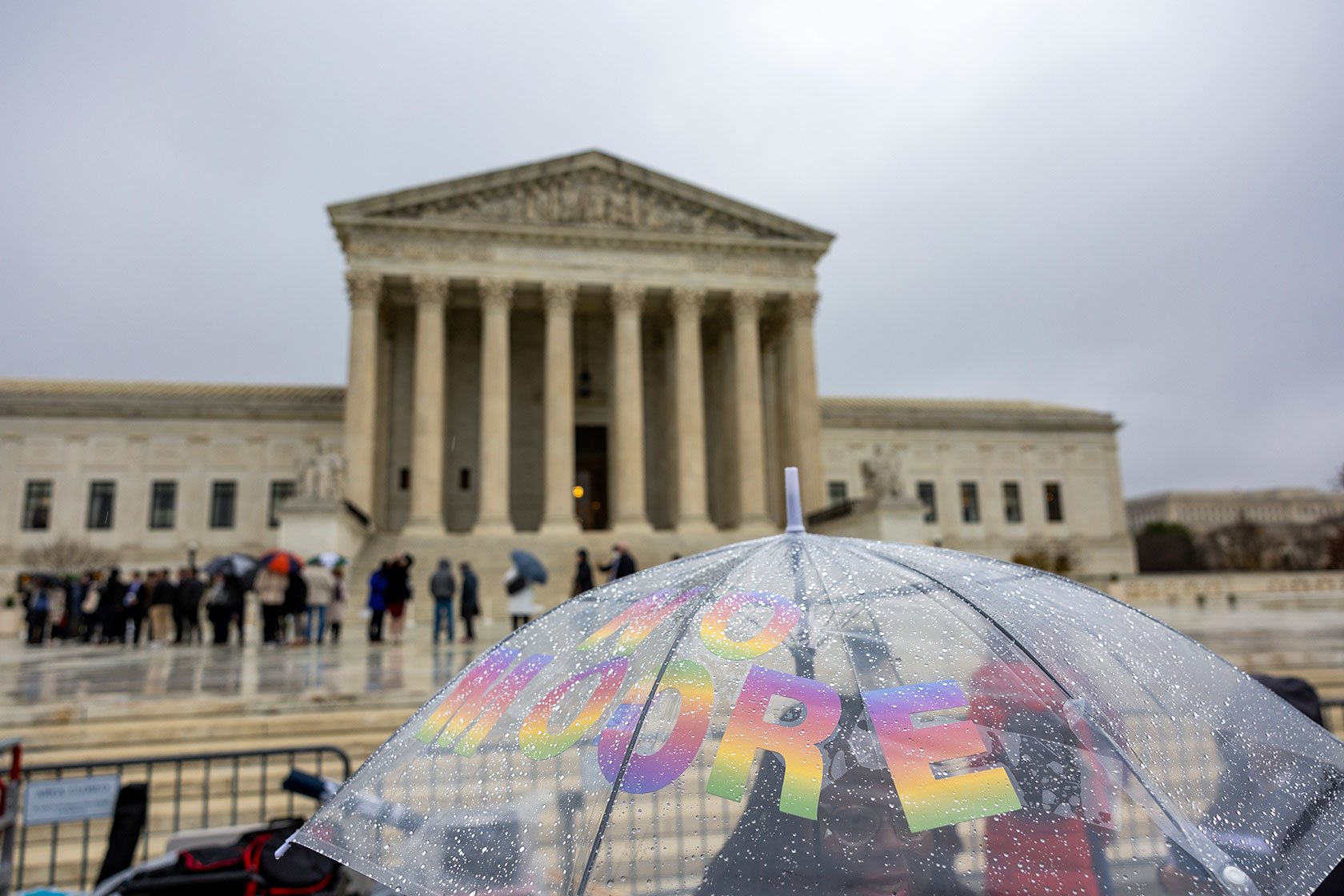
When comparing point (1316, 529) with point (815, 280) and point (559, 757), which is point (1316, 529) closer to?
point (815, 280)

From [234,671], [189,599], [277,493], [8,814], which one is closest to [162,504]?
[277,493]

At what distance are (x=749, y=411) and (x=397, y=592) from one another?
60.8ft

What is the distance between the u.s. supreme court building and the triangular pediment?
8cm

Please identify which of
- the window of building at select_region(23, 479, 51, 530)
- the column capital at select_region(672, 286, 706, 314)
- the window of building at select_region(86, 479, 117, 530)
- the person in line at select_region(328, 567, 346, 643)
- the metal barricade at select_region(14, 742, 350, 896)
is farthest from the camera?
the window of building at select_region(86, 479, 117, 530)

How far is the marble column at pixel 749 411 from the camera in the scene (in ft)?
105

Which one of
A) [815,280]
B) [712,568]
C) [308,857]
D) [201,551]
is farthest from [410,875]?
[201,551]

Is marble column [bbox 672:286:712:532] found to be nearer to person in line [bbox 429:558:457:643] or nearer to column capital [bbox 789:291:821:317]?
column capital [bbox 789:291:821:317]

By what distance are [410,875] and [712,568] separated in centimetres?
126

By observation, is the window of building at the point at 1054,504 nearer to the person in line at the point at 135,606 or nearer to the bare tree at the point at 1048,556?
the bare tree at the point at 1048,556

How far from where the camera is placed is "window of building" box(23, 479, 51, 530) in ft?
127

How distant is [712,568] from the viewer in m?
2.83

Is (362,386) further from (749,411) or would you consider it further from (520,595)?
(520,595)

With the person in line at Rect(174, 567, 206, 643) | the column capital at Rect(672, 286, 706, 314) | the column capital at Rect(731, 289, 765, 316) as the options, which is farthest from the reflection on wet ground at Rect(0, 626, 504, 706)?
the column capital at Rect(731, 289, 765, 316)

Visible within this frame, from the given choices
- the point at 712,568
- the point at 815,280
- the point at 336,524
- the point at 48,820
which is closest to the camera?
the point at 712,568
